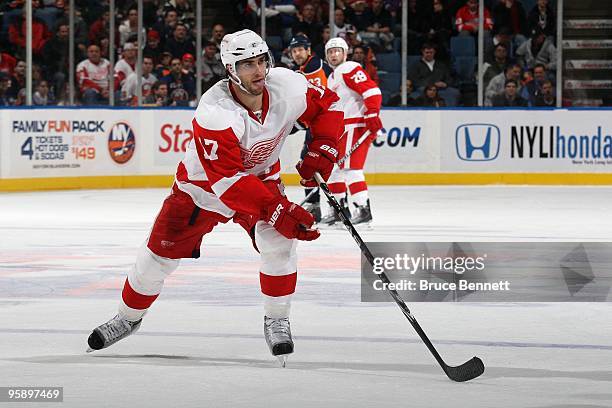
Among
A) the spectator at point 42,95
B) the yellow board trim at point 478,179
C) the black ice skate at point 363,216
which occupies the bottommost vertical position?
the yellow board trim at point 478,179

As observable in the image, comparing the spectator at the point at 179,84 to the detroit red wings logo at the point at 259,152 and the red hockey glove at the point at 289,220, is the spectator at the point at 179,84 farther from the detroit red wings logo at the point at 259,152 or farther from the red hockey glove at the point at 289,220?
the red hockey glove at the point at 289,220

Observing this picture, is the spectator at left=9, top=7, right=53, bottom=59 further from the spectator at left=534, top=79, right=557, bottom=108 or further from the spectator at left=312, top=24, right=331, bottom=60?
the spectator at left=534, top=79, right=557, bottom=108

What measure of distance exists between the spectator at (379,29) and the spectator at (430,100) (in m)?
0.63

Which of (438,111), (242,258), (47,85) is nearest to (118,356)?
(242,258)

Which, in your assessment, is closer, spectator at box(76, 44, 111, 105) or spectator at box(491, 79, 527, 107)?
spectator at box(76, 44, 111, 105)

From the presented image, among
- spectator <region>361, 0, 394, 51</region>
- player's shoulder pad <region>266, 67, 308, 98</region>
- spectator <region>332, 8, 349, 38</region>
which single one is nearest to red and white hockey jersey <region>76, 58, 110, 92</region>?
spectator <region>332, 8, 349, 38</region>

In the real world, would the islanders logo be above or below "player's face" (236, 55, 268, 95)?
below

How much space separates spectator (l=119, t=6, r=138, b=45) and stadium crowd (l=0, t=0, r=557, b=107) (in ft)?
0.03

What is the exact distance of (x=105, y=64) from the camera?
13922mm

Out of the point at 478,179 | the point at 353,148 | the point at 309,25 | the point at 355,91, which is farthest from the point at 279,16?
the point at 353,148

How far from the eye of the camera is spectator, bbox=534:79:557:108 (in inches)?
576

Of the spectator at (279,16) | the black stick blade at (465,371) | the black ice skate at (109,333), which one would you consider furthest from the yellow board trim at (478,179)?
the black stick blade at (465,371)

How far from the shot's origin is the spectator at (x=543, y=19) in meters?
14.7

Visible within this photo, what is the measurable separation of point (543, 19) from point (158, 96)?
166 inches
